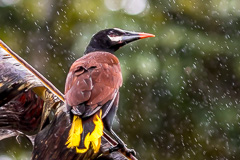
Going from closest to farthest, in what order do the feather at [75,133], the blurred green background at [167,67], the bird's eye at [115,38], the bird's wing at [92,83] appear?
the feather at [75,133]
the bird's wing at [92,83]
the bird's eye at [115,38]
the blurred green background at [167,67]

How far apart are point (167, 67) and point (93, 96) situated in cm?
296

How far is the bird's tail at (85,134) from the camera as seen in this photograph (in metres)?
2.15

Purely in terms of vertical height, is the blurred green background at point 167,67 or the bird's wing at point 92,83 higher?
the bird's wing at point 92,83

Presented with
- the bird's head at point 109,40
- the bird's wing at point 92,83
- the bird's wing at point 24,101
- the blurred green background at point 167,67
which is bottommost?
the blurred green background at point 167,67

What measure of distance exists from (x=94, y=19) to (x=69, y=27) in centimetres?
40

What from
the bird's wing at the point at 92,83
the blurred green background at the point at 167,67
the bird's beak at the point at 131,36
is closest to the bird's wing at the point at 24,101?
the bird's wing at the point at 92,83

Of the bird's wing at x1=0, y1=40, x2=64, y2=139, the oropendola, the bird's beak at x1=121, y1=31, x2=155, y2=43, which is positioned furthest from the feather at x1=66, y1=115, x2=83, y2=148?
the bird's beak at x1=121, y1=31, x2=155, y2=43

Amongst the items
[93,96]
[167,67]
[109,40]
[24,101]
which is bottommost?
[167,67]

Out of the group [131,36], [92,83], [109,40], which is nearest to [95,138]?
[92,83]

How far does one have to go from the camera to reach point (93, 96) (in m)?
2.64

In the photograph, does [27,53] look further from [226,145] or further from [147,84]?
[226,145]

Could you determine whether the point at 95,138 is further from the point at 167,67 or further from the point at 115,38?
the point at 167,67

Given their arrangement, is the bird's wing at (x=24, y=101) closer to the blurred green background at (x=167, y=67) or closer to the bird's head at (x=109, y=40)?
the bird's head at (x=109, y=40)

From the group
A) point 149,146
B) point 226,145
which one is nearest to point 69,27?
point 149,146
